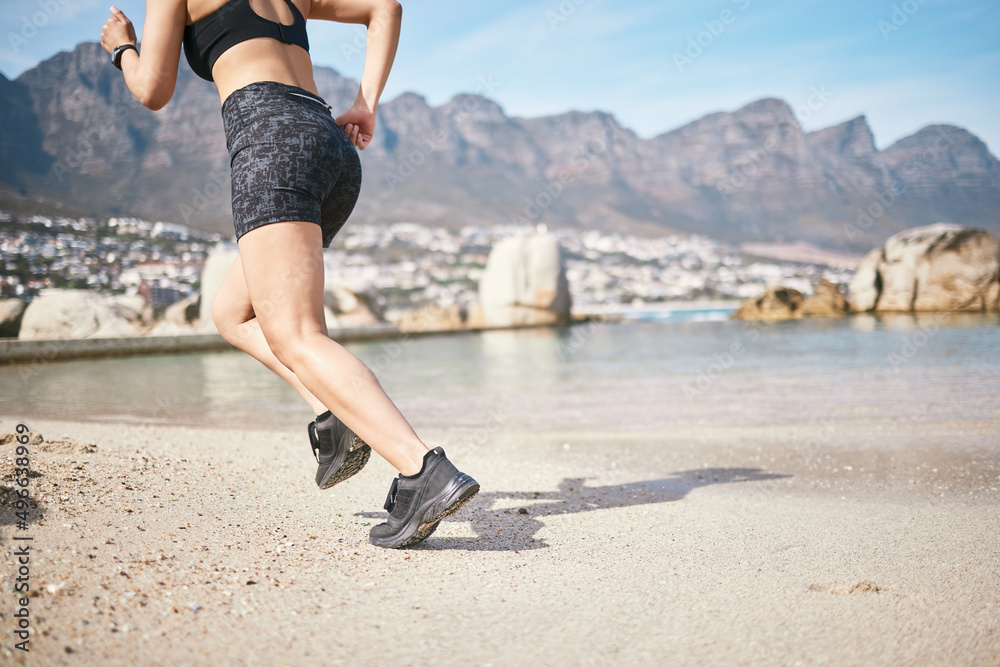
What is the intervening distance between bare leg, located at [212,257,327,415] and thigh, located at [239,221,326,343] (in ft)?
1.12

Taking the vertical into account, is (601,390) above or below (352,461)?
below

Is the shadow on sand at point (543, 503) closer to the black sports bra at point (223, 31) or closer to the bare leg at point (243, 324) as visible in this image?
the bare leg at point (243, 324)

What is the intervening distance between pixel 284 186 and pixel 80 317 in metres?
22.9

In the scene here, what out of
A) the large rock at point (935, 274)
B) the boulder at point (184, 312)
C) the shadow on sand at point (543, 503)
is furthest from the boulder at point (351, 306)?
the shadow on sand at point (543, 503)

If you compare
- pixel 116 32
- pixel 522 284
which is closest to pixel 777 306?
pixel 522 284

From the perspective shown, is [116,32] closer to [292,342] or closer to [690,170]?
[292,342]

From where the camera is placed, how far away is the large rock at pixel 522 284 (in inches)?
1266

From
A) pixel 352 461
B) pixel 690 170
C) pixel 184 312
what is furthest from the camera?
pixel 690 170

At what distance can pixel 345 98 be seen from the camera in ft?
389

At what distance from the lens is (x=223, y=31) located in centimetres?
175

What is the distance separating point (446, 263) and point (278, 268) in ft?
219

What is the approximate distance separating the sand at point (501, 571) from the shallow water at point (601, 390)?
284 centimetres

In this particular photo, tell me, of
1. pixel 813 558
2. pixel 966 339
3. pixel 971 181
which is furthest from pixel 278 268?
pixel 971 181

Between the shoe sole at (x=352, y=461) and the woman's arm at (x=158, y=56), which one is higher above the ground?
the woman's arm at (x=158, y=56)
